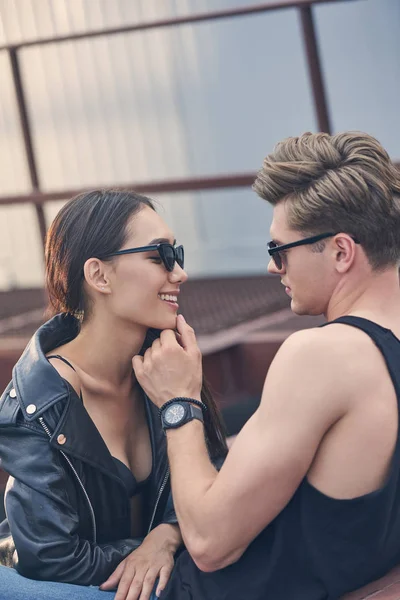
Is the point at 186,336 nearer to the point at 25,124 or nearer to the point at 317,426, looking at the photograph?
the point at 317,426

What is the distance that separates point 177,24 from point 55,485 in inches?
120

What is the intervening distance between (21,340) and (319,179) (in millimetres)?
3159

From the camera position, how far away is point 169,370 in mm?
2359

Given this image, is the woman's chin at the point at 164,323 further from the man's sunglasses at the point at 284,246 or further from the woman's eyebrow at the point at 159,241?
the man's sunglasses at the point at 284,246

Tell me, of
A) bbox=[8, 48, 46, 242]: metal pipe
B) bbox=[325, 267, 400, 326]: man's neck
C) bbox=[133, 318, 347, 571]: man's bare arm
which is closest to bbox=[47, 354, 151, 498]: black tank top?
bbox=[133, 318, 347, 571]: man's bare arm

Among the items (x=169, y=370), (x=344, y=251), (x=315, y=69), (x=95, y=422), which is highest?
(x=315, y=69)

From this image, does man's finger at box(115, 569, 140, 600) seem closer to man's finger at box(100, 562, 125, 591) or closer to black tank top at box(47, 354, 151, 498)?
man's finger at box(100, 562, 125, 591)

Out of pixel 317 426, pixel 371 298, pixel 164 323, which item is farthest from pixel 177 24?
pixel 317 426

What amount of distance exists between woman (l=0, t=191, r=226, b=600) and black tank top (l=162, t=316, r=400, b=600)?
250 mm

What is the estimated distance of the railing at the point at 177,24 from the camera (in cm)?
443

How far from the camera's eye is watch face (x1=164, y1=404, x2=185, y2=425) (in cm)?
223

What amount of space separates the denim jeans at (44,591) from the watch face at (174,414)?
39 cm

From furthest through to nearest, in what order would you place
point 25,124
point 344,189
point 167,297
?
point 25,124
point 167,297
point 344,189

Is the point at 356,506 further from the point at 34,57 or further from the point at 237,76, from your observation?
the point at 34,57
